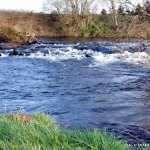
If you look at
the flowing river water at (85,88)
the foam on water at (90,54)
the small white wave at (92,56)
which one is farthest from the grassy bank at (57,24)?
the flowing river water at (85,88)

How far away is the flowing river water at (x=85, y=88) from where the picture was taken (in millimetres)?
11742

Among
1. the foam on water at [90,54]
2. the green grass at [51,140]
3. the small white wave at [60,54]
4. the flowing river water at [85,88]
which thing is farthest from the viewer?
the small white wave at [60,54]

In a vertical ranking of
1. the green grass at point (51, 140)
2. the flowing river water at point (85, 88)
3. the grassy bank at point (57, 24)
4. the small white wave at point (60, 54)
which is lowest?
the flowing river water at point (85, 88)

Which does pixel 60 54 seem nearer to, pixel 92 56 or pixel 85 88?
pixel 92 56

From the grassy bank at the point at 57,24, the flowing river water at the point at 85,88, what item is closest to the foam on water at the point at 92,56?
the flowing river water at the point at 85,88

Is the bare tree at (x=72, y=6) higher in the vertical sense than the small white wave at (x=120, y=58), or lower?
higher

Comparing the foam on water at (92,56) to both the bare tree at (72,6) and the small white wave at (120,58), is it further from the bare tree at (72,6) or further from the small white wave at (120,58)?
the bare tree at (72,6)

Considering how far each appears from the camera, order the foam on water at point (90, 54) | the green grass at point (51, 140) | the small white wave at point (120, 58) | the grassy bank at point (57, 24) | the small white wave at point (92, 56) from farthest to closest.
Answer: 1. the grassy bank at point (57, 24)
2. the foam on water at point (90, 54)
3. the small white wave at point (92, 56)
4. the small white wave at point (120, 58)
5. the green grass at point (51, 140)

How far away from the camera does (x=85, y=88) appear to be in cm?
1648

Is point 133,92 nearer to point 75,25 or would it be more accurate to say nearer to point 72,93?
point 72,93

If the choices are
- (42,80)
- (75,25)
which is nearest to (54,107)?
(42,80)

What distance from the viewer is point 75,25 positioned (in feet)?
153

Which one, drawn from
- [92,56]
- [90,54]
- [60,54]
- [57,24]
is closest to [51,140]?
[92,56]

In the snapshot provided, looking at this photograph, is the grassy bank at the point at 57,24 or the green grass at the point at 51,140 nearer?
the green grass at the point at 51,140
